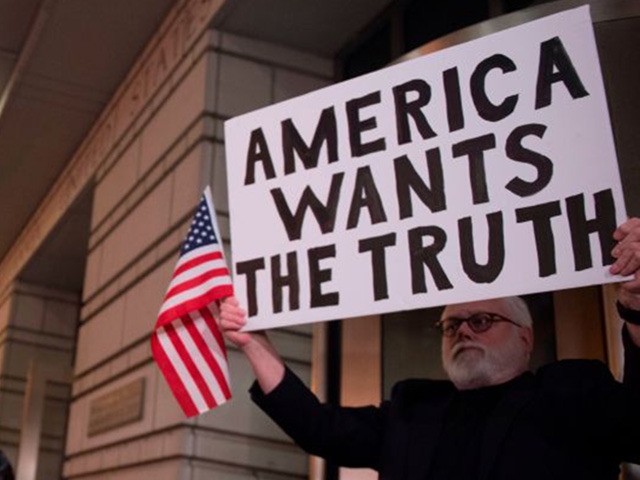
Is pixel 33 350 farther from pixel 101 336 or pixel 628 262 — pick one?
pixel 628 262

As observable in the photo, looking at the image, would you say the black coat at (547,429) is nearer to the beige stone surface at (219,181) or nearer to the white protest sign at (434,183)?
the white protest sign at (434,183)

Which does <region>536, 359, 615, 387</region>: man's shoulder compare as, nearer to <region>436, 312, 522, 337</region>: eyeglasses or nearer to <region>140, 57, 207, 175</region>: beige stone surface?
<region>436, 312, 522, 337</region>: eyeglasses

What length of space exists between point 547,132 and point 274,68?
337cm

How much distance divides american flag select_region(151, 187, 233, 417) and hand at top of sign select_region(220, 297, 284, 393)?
0.13m

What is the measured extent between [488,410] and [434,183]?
1.87 ft

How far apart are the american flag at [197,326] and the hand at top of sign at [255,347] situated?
0.41 ft

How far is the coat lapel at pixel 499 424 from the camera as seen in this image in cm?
191

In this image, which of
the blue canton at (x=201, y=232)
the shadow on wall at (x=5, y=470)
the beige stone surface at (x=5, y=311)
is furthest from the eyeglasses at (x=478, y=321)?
the beige stone surface at (x=5, y=311)

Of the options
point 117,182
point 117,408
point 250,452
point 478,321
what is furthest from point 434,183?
point 117,182

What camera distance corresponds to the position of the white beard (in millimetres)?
2139

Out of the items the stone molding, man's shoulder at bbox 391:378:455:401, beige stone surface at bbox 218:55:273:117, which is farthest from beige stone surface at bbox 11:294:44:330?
man's shoulder at bbox 391:378:455:401

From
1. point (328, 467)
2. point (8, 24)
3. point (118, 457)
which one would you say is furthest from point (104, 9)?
point (328, 467)

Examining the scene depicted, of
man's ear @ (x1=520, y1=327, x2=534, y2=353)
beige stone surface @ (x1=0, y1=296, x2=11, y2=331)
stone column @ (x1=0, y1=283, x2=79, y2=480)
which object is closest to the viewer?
man's ear @ (x1=520, y1=327, x2=534, y2=353)

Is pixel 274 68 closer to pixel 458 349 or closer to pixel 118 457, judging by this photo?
pixel 118 457
